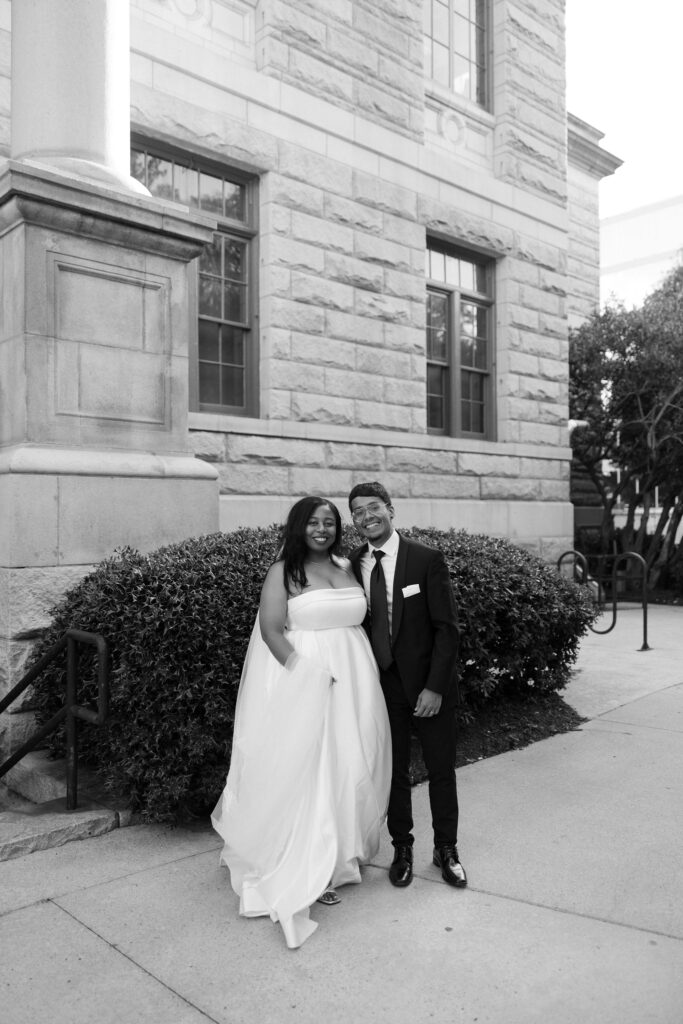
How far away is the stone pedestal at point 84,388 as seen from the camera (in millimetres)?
5742

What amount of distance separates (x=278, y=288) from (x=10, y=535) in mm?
5601

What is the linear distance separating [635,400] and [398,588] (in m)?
12.7

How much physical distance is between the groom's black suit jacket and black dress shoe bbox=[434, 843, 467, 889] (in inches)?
27.0

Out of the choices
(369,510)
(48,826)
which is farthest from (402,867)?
(48,826)

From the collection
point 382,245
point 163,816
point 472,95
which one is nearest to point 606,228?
point 472,95

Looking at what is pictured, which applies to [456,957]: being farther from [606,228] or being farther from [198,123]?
[606,228]

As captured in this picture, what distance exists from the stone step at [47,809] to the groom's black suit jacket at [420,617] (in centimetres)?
184

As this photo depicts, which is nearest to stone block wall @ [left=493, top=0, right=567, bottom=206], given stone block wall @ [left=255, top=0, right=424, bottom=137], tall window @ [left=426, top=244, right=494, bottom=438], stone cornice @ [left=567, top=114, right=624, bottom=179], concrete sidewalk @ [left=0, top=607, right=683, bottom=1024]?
tall window @ [left=426, top=244, right=494, bottom=438]

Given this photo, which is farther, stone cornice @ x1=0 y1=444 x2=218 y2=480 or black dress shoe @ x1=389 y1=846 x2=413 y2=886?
stone cornice @ x1=0 y1=444 x2=218 y2=480

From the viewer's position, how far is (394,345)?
11.7 meters

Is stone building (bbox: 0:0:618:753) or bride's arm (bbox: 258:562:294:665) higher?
stone building (bbox: 0:0:618:753)

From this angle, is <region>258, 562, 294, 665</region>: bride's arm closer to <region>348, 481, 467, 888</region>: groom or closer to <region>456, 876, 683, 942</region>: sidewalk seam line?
<region>348, 481, 467, 888</region>: groom

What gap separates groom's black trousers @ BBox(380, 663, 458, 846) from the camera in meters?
4.17

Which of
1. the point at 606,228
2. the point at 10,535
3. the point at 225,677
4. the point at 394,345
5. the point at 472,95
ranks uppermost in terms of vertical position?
the point at 606,228
